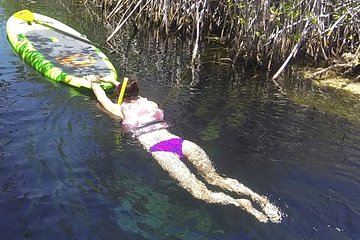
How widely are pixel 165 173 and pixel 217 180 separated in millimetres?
662

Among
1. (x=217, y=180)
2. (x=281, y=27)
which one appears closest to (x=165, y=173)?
(x=217, y=180)

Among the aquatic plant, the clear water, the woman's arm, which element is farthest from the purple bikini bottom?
the aquatic plant

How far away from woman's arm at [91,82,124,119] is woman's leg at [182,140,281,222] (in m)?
1.57

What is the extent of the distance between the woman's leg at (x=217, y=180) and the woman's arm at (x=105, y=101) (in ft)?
5.14

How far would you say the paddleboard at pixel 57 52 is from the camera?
9086 millimetres

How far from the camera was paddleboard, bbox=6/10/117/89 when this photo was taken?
9.09 meters

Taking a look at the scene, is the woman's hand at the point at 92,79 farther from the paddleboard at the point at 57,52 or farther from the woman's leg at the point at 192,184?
the woman's leg at the point at 192,184

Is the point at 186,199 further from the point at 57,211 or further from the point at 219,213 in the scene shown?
the point at 57,211

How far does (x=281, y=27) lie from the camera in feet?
33.5

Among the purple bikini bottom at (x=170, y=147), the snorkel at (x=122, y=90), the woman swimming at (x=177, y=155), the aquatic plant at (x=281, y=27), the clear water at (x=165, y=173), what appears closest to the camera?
the clear water at (x=165, y=173)

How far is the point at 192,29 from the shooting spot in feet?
42.7

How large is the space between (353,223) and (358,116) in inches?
152

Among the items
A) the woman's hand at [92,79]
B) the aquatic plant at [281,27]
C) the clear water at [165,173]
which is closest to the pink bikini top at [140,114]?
the clear water at [165,173]

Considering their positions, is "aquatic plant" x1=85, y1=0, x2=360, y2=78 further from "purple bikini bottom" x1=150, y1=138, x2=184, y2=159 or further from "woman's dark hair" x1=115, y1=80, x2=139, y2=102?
"purple bikini bottom" x1=150, y1=138, x2=184, y2=159
